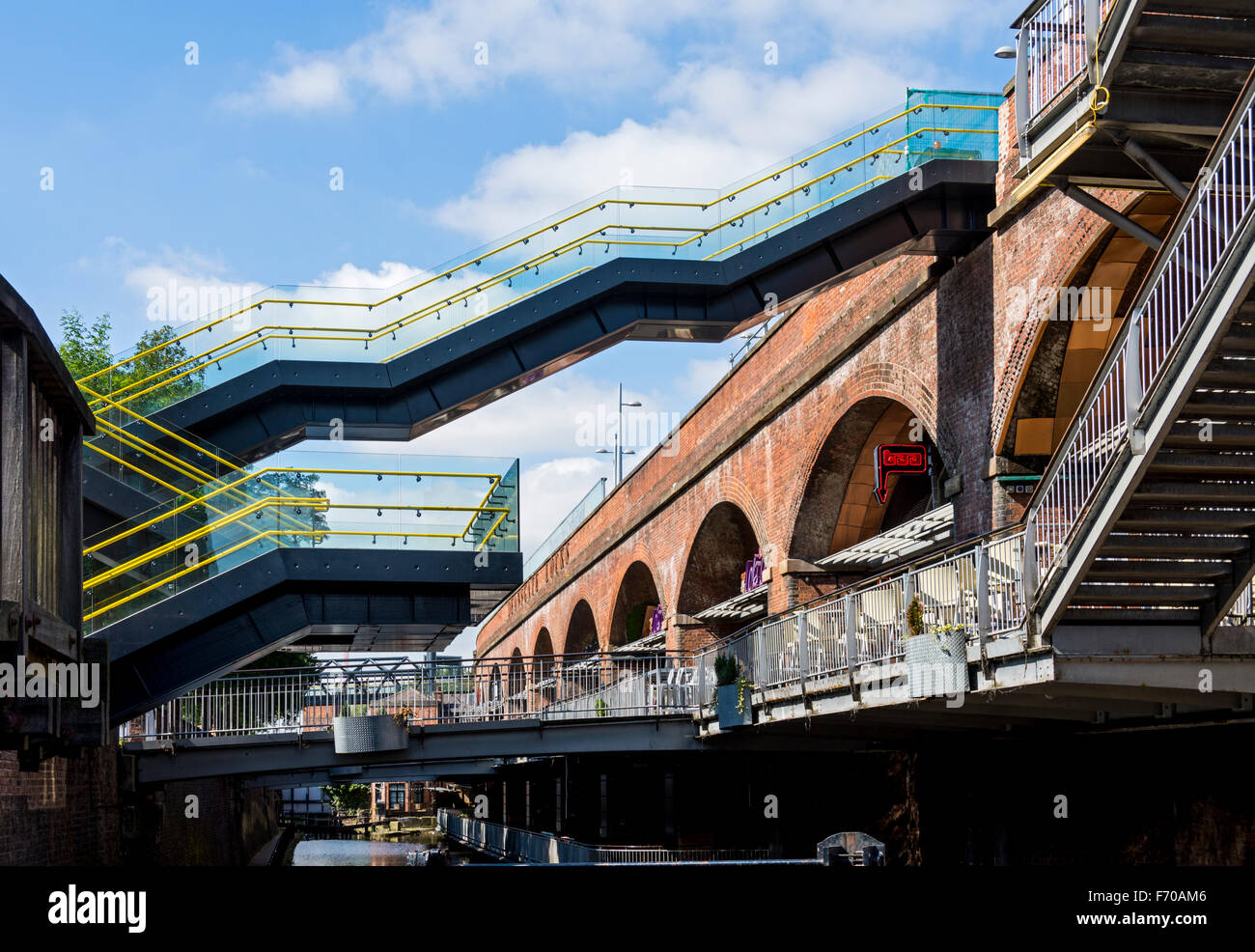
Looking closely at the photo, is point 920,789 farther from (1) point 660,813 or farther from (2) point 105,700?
(1) point 660,813

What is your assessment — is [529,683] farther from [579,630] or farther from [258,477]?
[579,630]

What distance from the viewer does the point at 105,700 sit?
1411 cm

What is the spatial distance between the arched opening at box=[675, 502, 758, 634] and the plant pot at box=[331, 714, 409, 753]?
10.8 m

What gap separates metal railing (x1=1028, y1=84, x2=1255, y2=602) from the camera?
9109 mm

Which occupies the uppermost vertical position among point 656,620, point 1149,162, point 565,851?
point 1149,162

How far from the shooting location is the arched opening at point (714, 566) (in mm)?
29938

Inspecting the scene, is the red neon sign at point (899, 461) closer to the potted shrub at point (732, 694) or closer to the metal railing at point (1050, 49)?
the potted shrub at point (732, 694)

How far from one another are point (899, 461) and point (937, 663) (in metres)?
6.81

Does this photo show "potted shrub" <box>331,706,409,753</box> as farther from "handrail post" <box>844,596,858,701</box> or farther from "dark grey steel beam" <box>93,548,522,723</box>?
"handrail post" <box>844,596,858,701</box>

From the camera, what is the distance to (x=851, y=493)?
907 inches

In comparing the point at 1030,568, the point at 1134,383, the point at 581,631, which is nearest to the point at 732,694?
the point at 1030,568

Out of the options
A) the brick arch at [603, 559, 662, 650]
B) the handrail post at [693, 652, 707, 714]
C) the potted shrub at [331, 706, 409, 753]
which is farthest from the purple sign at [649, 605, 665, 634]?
the potted shrub at [331, 706, 409, 753]
